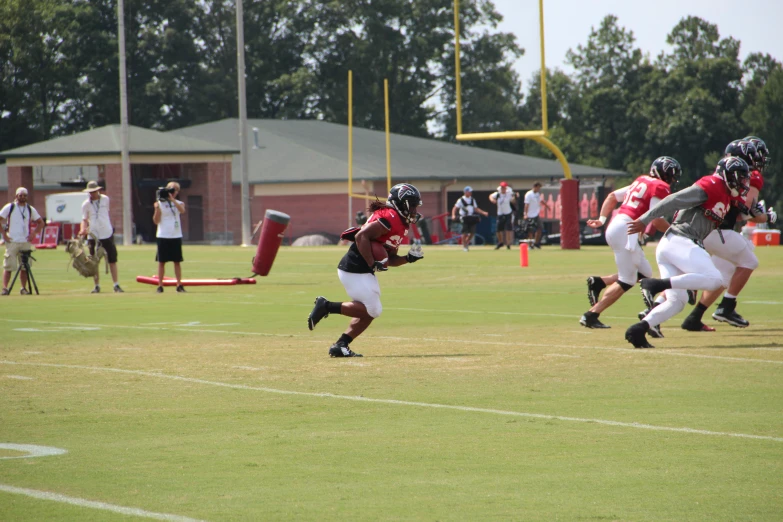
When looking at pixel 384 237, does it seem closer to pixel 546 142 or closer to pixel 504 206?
pixel 546 142

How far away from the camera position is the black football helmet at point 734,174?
1199 centimetres

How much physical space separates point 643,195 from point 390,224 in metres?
3.44

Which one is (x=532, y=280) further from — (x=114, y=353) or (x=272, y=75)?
(x=272, y=75)

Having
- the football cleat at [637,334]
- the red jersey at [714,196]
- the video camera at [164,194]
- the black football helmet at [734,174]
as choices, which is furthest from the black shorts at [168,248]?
the black football helmet at [734,174]

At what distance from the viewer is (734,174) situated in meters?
12.0

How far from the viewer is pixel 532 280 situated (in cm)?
2306

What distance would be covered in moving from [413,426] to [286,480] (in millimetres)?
1684

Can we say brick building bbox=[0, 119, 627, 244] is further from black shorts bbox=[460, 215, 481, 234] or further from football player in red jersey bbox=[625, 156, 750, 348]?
football player in red jersey bbox=[625, 156, 750, 348]

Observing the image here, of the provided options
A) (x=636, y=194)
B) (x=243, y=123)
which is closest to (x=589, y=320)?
(x=636, y=194)

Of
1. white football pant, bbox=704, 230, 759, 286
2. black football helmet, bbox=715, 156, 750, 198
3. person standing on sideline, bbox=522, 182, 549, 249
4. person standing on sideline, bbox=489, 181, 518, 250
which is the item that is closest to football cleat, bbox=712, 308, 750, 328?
white football pant, bbox=704, 230, 759, 286

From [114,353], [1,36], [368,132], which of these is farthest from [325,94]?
[114,353]

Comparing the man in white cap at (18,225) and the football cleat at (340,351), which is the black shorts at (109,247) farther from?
the football cleat at (340,351)

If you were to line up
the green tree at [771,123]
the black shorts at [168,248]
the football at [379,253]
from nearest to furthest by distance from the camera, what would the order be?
1. the football at [379,253]
2. the black shorts at [168,248]
3. the green tree at [771,123]

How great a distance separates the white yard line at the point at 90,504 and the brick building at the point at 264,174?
4604cm
